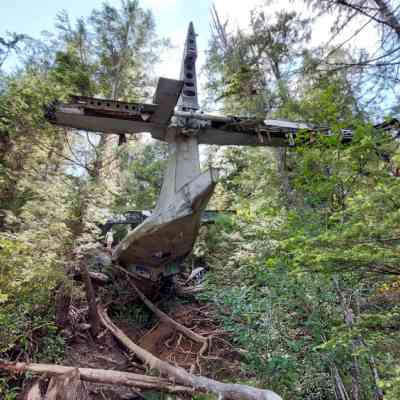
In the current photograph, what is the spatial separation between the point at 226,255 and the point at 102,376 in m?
3.95

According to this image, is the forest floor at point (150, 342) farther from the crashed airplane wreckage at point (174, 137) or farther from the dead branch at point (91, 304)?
the crashed airplane wreckage at point (174, 137)

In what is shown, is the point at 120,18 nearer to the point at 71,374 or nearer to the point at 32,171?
the point at 32,171

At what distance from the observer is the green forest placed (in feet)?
8.73

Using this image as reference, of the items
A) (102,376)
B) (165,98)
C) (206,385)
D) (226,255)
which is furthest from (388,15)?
(102,376)

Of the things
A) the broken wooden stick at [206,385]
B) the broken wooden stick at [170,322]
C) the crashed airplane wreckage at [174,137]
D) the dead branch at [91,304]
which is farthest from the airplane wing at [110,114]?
the broken wooden stick at [206,385]

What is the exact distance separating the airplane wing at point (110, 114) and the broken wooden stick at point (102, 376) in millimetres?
3985

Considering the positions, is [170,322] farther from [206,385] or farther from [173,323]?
[206,385]

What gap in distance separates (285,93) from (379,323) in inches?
205

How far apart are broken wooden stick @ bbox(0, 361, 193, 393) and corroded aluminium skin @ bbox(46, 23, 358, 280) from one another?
2379 millimetres

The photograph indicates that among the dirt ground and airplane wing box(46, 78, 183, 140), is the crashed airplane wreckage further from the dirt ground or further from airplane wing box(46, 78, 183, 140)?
the dirt ground

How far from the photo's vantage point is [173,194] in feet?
16.9

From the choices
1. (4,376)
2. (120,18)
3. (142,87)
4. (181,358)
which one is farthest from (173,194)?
(120,18)

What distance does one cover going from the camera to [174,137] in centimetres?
568

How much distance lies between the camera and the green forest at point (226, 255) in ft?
8.73
